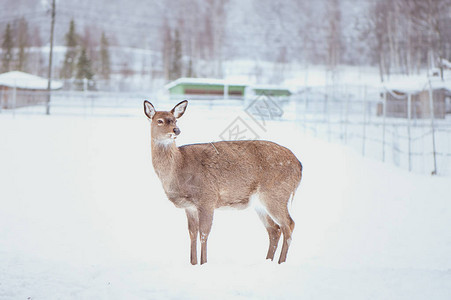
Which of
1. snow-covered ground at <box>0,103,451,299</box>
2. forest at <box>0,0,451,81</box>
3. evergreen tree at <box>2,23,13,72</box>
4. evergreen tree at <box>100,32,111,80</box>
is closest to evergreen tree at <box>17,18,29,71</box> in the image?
forest at <box>0,0,451,81</box>

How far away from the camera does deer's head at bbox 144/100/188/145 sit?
3.89 metres

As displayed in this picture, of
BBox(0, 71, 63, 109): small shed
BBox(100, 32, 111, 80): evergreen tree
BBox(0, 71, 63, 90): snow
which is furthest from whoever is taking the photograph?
BBox(100, 32, 111, 80): evergreen tree

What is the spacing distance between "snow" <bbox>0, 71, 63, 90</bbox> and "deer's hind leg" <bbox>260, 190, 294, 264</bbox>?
14.8 m

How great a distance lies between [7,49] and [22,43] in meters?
3.01

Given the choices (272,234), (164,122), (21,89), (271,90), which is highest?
(271,90)

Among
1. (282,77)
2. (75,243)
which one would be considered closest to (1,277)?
(75,243)

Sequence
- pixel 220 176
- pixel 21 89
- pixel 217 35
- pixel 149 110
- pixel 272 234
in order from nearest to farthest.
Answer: pixel 149 110 < pixel 220 176 < pixel 272 234 < pixel 21 89 < pixel 217 35

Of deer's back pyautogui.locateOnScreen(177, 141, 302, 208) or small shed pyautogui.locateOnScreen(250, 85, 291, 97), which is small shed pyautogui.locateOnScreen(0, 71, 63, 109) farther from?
deer's back pyautogui.locateOnScreen(177, 141, 302, 208)

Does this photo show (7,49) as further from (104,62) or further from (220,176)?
(220,176)

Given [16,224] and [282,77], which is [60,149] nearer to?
[16,224]

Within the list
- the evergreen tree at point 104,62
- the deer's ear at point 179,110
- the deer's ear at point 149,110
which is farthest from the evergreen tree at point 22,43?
the deer's ear at point 179,110

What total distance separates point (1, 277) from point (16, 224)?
10.2 ft

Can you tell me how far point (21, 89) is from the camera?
1877 cm

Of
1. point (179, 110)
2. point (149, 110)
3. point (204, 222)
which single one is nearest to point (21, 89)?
point (149, 110)
